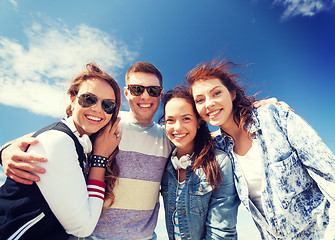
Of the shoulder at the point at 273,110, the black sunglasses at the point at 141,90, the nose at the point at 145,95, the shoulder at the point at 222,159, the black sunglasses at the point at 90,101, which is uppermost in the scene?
the black sunglasses at the point at 141,90

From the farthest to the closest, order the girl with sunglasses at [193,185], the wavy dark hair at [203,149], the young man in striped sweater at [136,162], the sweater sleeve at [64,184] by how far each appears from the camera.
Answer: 1. the wavy dark hair at [203,149]
2. the girl with sunglasses at [193,185]
3. the young man in striped sweater at [136,162]
4. the sweater sleeve at [64,184]

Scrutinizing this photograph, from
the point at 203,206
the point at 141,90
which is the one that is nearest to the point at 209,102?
the point at 141,90

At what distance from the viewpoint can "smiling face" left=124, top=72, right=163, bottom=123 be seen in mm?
3943

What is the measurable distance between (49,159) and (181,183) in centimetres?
216

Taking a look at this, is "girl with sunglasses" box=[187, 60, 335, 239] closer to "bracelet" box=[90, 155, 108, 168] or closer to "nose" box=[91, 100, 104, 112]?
"nose" box=[91, 100, 104, 112]

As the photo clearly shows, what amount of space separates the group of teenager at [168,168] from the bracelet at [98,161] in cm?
1

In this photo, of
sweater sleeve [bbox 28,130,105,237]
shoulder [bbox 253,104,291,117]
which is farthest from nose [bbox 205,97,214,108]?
sweater sleeve [bbox 28,130,105,237]

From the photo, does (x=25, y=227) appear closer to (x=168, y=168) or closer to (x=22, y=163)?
(x=22, y=163)

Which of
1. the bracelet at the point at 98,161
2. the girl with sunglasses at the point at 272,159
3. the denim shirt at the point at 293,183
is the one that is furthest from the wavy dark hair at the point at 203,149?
the bracelet at the point at 98,161

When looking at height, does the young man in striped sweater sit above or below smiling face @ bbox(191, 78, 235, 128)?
below

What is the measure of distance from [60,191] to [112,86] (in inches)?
69.9

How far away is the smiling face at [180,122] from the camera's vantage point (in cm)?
354

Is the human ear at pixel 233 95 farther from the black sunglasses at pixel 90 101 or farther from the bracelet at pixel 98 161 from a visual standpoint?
the bracelet at pixel 98 161

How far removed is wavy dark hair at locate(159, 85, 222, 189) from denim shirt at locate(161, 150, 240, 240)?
0.11 m
